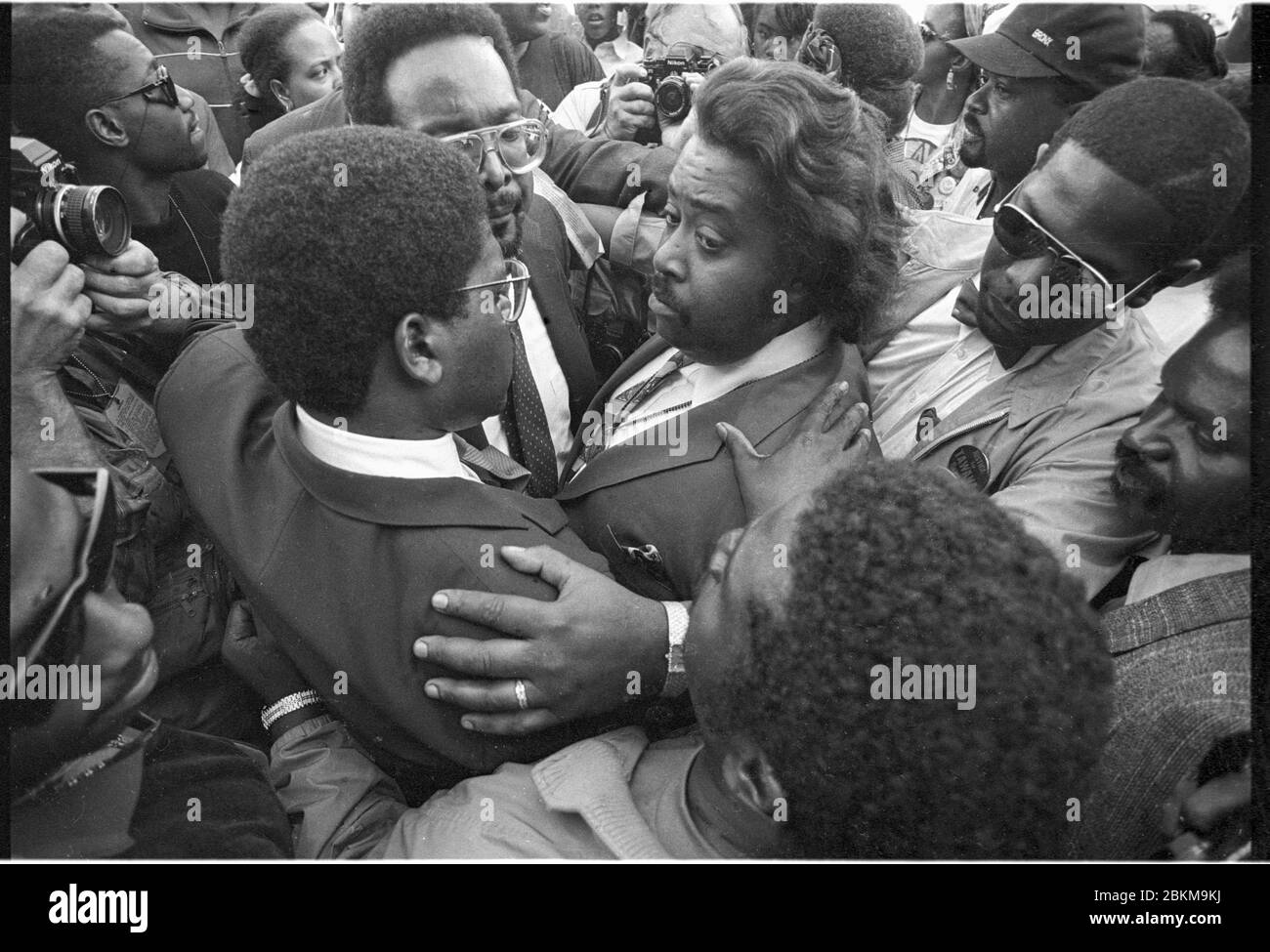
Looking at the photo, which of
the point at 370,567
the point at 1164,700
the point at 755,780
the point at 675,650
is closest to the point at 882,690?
the point at 755,780

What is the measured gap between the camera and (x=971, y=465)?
179 centimetres

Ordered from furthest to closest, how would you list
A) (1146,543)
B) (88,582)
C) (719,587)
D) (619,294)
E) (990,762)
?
(619,294)
(1146,543)
(88,582)
(719,587)
(990,762)

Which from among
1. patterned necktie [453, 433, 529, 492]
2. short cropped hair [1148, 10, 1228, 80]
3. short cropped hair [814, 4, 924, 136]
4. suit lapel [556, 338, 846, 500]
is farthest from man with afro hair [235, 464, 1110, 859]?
short cropped hair [814, 4, 924, 136]

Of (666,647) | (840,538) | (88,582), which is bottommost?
(666,647)

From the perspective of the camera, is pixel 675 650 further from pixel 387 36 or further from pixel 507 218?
pixel 387 36

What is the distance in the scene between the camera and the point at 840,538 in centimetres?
123

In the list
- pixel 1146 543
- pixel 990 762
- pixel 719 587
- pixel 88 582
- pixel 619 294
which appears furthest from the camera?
pixel 619 294

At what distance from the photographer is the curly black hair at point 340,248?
1.39 meters

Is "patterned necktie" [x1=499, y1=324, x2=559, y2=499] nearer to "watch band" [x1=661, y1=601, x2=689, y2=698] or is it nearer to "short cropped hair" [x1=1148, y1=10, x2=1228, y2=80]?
"watch band" [x1=661, y1=601, x2=689, y2=698]

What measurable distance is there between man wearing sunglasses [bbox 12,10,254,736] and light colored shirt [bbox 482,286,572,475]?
659 mm
